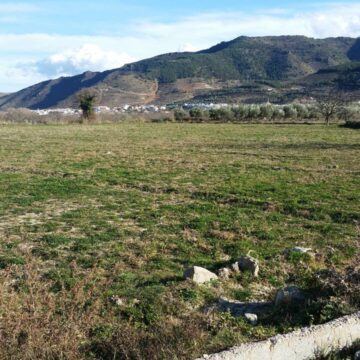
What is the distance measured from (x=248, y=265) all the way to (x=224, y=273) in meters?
0.50

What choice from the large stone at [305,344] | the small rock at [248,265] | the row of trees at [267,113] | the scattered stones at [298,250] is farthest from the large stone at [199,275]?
the row of trees at [267,113]

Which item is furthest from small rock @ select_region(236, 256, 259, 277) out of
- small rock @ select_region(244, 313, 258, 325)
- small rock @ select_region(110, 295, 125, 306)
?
small rock @ select_region(110, 295, 125, 306)

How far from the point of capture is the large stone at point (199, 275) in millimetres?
7645

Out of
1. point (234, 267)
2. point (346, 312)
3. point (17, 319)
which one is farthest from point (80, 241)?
point (346, 312)

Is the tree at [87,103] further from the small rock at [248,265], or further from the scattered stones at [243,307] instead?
the scattered stones at [243,307]

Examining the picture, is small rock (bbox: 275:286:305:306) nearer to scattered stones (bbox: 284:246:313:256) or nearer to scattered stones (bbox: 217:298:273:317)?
scattered stones (bbox: 217:298:273:317)

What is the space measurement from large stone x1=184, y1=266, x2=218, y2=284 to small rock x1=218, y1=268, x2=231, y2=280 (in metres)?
0.12

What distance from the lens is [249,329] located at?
594cm

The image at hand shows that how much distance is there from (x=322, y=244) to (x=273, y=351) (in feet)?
18.4

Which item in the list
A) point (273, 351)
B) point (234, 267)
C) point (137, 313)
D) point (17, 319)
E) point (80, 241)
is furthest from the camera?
point (80, 241)

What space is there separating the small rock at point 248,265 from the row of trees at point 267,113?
6164cm

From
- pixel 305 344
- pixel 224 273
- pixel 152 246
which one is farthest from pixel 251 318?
pixel 152 246

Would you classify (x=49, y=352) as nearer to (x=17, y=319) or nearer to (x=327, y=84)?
(x=17, y=319)

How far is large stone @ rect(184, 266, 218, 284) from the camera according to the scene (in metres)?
7.64
